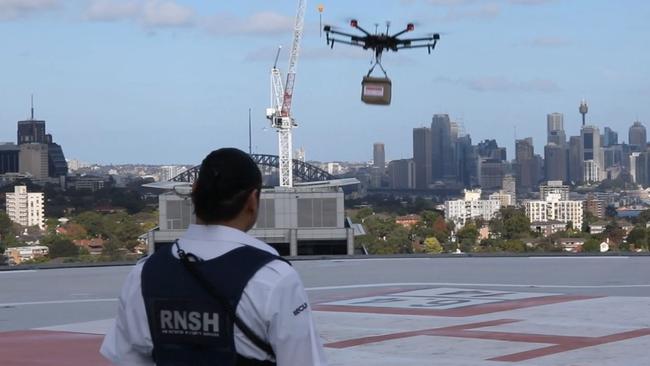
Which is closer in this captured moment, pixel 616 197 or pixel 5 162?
pixel 5 162

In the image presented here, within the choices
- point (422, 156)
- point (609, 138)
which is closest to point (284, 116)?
point (422, 156)

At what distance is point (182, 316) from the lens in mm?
3539

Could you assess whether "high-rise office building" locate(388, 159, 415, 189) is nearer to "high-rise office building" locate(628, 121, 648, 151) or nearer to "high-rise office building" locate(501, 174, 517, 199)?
"high-rise office building" locate(501, 174, 517, 199)

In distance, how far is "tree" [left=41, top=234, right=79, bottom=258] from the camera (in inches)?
1818

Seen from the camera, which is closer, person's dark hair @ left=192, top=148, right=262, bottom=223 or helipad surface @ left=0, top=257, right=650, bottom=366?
person's dark hair @ left=192, top=148, right=262, bottom=223

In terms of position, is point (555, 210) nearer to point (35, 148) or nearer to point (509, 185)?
point (509, 185)

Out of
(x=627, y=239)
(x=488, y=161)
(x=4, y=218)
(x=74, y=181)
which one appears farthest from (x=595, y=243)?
(x=488, y=161)

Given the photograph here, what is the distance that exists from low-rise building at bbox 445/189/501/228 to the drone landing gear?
68.7 meters

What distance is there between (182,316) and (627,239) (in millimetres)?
49264

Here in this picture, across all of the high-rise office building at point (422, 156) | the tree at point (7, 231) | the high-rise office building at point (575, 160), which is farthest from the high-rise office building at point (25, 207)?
the high-rise office building at point (575, 160)

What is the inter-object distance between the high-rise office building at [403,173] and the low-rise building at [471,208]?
9081 mm

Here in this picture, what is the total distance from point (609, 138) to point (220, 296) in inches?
6908

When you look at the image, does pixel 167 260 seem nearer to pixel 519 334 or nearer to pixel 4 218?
pixel 519 334

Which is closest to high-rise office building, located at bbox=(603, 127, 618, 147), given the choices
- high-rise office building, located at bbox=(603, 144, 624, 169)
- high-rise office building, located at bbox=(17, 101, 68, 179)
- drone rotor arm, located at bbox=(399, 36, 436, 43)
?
high-rise office building, located at bbox=(603, 144, 624, 169)
